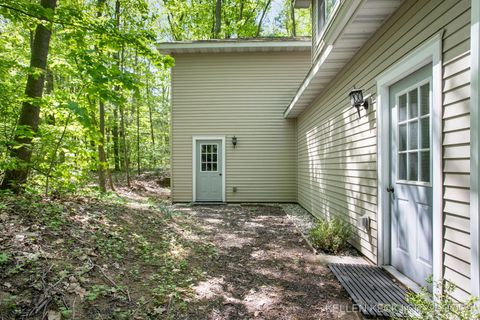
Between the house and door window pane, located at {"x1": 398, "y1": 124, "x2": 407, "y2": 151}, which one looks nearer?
the house

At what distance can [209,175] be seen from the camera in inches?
341

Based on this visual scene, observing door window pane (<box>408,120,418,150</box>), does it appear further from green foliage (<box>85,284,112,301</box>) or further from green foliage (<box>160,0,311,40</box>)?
green foliage (<box>160,0,311,40</box>)

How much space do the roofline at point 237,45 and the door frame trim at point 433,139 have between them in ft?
17.8

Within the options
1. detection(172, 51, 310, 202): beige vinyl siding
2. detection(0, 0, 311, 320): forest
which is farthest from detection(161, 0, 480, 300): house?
detection(0, 0, 311, 320): forest

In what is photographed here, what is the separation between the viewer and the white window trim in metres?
1.76

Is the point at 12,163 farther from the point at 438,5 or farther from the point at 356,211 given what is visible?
the point at 438,5

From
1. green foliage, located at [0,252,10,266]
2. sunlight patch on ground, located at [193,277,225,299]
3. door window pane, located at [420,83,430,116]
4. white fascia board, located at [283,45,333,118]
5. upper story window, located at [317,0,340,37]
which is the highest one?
upper story window, located at [317,0,340,37]

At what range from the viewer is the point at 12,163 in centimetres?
400

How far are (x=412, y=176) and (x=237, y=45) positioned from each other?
6.73 meters

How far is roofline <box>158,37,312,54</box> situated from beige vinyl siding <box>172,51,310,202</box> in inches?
10.7

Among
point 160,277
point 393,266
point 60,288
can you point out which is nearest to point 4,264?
point 60,288

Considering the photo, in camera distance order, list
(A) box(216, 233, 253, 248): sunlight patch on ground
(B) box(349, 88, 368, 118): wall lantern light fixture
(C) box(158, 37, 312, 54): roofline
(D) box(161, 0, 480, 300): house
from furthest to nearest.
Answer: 1. (C) box(158, 37, 312, 54): roofline
2. (A) box(216, 233, 253, 248): sunlight patch on ground
3. (B) box(349, 88, 368, 118): wall lantern light fixture
4. (D) box(161, 0, 480, 300): house

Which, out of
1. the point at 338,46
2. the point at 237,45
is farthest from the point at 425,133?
the point at 237,45

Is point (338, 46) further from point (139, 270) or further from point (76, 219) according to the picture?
point (76, 219)
